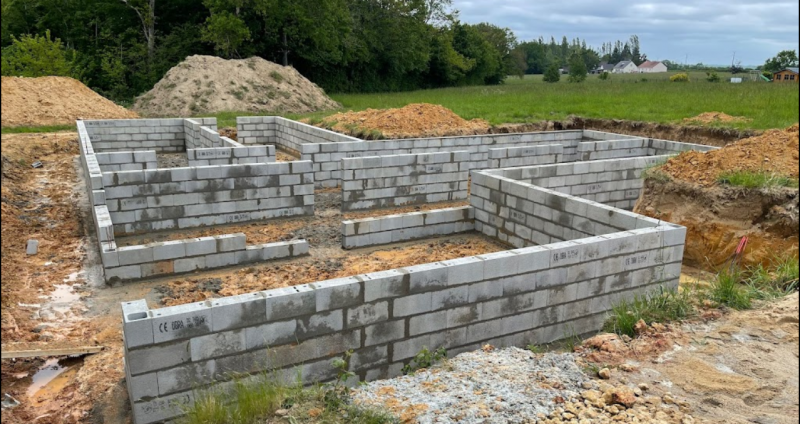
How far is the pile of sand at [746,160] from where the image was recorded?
7.91m

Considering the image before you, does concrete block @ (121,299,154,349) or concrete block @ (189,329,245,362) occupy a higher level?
concrete block @ (121,299,154,349)

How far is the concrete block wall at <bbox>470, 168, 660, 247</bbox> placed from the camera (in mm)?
6770

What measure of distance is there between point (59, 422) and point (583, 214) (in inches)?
232

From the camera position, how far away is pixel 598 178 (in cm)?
946

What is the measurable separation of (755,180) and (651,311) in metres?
3.82

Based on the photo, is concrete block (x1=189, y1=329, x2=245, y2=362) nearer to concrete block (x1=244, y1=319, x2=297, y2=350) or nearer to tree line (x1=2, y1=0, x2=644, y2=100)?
concrete block (x1=244, y1=319, x2=297, y2=350)

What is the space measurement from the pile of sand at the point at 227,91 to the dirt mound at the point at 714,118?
595 inches

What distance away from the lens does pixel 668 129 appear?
15.0 m

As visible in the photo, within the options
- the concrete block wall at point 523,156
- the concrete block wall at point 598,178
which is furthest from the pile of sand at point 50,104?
the concrete block wall at point 598,178

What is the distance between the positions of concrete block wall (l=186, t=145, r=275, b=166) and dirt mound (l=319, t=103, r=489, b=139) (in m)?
3.97

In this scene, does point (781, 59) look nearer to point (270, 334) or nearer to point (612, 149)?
→ point (270, 334)

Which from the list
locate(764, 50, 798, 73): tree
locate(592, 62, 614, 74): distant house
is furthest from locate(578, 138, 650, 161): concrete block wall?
locate(592, 62, 614, 74): distant house

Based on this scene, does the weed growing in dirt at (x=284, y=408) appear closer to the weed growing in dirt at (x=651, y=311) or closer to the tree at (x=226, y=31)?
the weed growing in dirt at (x=651, y=311)

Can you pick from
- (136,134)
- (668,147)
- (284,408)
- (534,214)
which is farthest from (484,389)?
(136,134)
